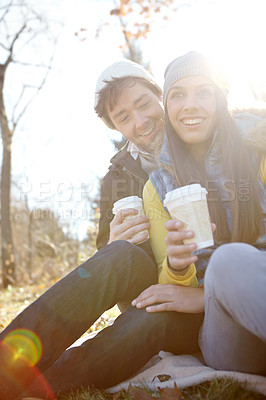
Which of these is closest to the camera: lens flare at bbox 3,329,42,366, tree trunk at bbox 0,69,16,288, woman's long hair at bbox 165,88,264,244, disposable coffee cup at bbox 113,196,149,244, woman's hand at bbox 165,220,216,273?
woman's hand at bbox 165,220,216,273

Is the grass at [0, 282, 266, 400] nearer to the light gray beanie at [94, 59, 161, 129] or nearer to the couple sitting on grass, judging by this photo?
the couple sitting on grass

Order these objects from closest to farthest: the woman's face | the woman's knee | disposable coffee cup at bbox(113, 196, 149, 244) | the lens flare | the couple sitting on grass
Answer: the woman's knee → the couple sitting on grass → the lens flare → the woman's face → disposable coffee cup at bbox(113, 196, 149, 244)

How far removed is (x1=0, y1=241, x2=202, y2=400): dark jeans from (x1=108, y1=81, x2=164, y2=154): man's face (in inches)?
53.6

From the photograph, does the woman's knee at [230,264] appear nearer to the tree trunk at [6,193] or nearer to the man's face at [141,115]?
the man's face at [141,115]

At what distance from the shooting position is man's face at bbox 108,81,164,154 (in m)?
3.34

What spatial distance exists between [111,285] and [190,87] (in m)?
1.23

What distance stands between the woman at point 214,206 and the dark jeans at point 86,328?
4.7 inches

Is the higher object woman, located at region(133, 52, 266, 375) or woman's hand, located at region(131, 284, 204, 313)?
woman, located at region(133, 52, 266, 375)

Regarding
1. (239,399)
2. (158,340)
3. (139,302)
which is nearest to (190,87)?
(139,302)

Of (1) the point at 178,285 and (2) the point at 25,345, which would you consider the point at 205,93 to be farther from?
(2) the point at 25,345

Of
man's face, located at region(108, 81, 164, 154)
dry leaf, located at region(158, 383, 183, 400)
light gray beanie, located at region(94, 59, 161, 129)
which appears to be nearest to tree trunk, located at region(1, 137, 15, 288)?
light gray beanie, located at region(94, 59, 161, 129)

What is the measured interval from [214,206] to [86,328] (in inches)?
37.9

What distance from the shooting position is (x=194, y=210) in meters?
1.86

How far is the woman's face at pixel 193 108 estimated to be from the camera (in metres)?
2.39
